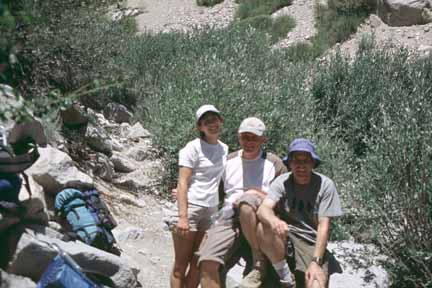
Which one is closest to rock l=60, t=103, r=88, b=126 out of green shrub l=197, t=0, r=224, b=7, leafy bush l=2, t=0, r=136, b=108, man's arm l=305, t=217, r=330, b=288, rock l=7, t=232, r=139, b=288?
leafy bush l=2, t=0, r=136, b=108

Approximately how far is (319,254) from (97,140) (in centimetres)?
511

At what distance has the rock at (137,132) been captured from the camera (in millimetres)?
11107

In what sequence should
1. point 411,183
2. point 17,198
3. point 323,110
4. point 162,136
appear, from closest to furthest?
point 17,198 → point 411,183 → point 162,136 → point 323,110

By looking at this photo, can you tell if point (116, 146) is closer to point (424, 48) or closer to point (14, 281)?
point (14, 281)

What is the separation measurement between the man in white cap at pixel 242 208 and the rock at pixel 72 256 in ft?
2.75

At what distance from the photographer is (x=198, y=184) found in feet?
16.8

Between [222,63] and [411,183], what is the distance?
4664mm

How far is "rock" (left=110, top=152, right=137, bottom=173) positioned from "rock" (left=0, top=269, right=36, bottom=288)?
440 cm

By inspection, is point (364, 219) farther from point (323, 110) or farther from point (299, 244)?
point (323, 110)

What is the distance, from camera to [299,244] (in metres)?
4.96

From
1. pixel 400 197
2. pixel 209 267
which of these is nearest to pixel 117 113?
pixel 400 197

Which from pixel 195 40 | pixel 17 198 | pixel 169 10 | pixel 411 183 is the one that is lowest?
pixel 169 10

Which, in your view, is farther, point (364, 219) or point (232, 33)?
point (232, 33)

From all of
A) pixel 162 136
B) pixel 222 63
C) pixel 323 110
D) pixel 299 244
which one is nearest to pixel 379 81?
pixel 323 110
